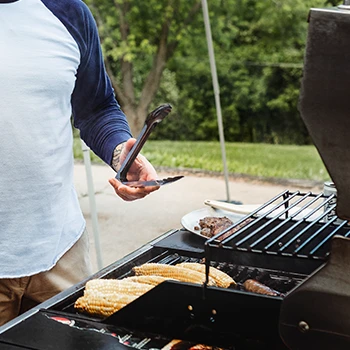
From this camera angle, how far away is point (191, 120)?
14.6m

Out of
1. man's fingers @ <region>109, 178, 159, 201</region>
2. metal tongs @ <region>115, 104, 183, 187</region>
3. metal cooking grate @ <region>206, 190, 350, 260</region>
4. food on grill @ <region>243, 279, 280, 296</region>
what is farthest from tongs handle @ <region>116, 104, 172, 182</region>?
food on grill @ <region>243, 279, 280, 296</region>

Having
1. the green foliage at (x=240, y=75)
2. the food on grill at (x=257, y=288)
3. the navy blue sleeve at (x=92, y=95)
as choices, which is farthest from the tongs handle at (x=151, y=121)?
the green foliage at (x=240, y=75)

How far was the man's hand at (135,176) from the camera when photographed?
5.70 feet

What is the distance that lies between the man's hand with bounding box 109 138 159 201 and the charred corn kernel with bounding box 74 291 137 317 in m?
0.31

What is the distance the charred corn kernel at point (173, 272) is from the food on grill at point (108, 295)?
0.31 feet

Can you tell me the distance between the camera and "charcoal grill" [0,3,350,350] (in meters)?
1.04

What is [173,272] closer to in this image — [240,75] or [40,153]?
[40,153]

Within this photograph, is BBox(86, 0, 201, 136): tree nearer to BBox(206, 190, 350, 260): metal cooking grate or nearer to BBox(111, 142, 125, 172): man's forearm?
BBox(111, 142, 125, 172): man's forearm

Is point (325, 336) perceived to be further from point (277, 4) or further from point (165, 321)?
point (277, 4)

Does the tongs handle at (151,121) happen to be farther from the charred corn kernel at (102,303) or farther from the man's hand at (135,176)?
the charred corn kernel at (102,303)

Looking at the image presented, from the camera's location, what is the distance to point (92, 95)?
2176 millimetres

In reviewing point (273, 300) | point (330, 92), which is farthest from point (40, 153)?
point (330, 92)

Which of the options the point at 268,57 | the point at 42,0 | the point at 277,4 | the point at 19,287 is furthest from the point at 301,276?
the point at 268,57

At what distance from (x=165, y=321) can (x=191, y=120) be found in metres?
13.3
